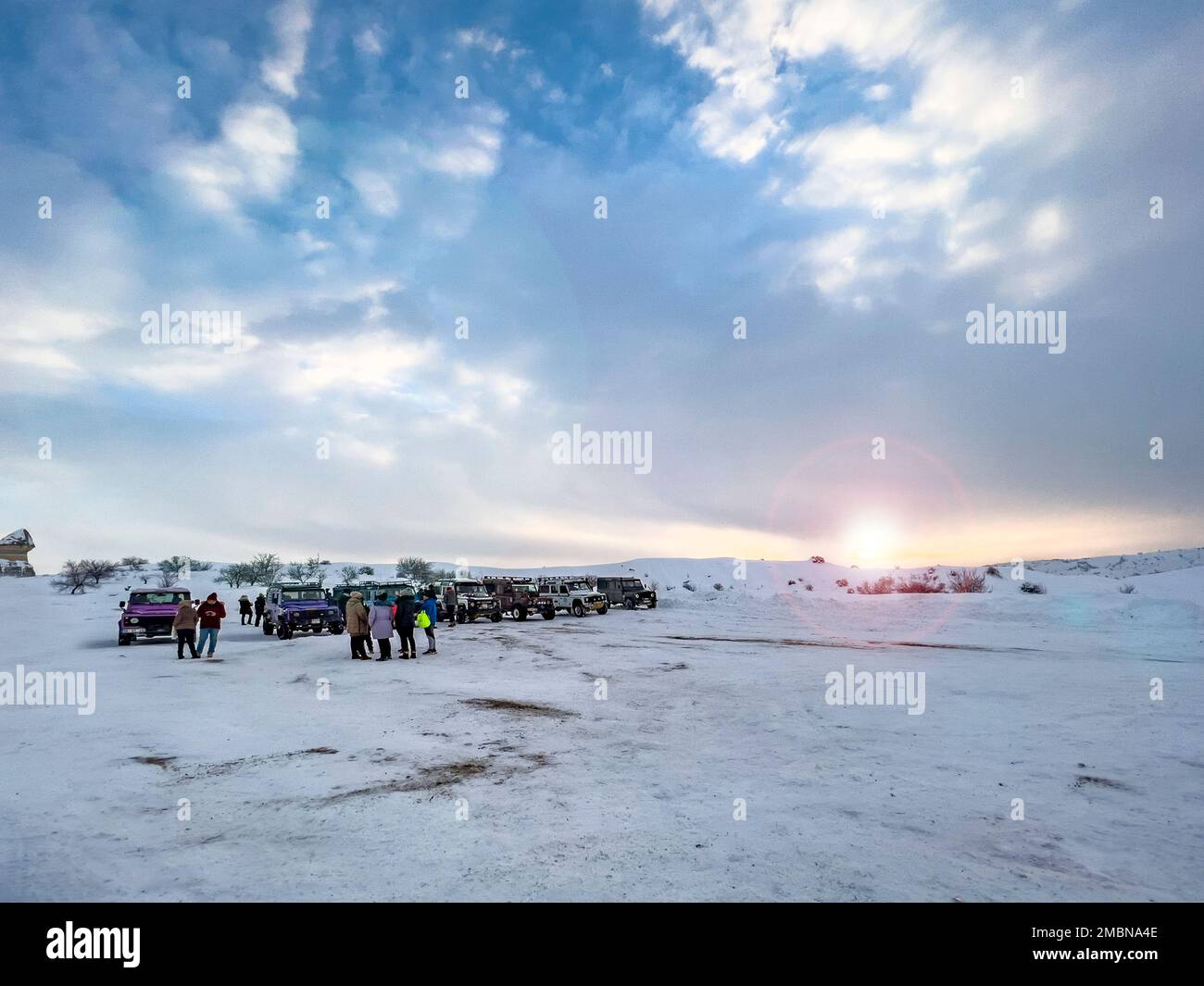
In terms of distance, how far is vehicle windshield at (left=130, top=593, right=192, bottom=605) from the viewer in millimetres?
21444

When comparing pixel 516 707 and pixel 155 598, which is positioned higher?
pixel 155 598

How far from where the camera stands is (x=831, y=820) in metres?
5.32

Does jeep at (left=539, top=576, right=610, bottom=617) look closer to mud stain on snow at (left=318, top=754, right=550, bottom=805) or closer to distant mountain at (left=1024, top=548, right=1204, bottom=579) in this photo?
mud stain on snow at (left=318, top=754, right=550, bottom=805)

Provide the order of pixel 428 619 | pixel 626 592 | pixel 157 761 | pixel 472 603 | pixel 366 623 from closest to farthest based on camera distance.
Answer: pixel 157 761 < pixel 366 623 < pixel 428 619 < pixel 472 603 < pixel 626 592

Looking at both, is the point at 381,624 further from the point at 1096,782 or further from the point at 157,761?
the point at 1096,782

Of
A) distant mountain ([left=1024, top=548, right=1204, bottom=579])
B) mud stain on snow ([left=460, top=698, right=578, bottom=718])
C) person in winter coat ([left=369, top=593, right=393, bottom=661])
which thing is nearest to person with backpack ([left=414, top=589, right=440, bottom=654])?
person in winter coat ([left=369, top=593, right=393, bottom=661])

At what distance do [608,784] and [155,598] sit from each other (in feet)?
75.3

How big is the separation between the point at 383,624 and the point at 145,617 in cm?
1100

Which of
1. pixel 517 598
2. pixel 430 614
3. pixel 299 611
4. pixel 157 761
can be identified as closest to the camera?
pixel 157 761

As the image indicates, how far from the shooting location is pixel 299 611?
22859 mm

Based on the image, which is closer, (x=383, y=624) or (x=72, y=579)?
(x=383, y=624)

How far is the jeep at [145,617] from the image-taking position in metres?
20.6

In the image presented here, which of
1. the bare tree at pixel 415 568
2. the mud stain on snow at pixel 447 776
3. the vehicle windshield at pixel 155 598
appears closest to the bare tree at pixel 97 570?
the bare tree at pixel 415 568

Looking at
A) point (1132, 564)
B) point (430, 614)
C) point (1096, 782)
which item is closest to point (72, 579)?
point (430, 614)
